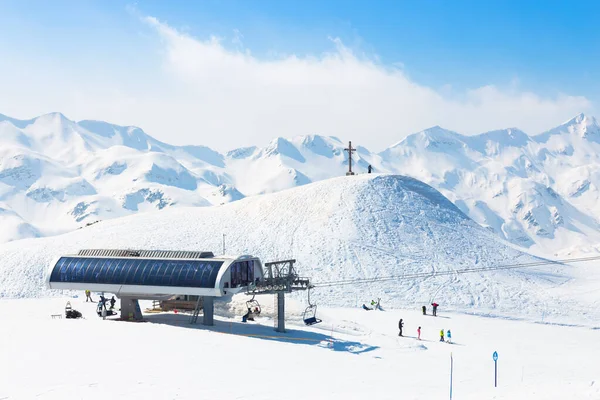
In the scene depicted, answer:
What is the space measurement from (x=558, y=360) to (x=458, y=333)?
38.6 ft

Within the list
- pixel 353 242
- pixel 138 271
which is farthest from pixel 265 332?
pixel 353 242

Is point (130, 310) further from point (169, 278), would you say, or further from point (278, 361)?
point (278, 361)

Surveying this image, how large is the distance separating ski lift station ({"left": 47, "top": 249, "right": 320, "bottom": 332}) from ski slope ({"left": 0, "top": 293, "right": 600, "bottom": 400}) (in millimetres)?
2962

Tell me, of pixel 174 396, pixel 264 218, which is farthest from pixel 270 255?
pixel 174 396

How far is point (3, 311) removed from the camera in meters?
64.9

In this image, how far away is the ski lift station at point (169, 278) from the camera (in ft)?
175

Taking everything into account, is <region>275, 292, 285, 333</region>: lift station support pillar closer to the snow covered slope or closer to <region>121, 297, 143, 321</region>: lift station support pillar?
<region>121, 297, 143, 321</region>: lift station support pillar

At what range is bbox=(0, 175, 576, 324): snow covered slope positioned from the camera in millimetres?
78000

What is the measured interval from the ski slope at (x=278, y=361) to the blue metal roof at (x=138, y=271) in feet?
13.2

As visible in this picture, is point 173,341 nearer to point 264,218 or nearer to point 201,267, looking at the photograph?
point 201,267

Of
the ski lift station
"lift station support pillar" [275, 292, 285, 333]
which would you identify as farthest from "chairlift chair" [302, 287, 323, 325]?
the ski lift station

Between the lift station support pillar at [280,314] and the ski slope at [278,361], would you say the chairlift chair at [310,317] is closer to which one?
the ski slope at [278,361]

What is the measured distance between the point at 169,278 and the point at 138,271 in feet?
9.69

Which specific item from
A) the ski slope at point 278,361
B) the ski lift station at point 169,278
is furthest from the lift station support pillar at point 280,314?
the ski slope at point 278,361
